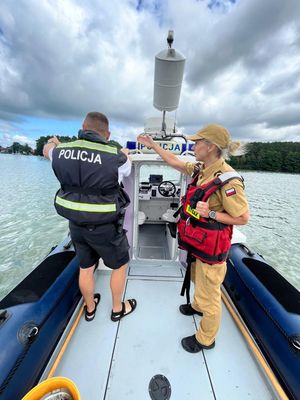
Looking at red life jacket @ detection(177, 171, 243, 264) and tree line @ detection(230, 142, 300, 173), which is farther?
tree line @ detection(230, 142, 300, 173)

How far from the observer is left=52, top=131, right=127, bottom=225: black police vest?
127 centimetres

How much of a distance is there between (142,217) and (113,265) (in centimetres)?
169

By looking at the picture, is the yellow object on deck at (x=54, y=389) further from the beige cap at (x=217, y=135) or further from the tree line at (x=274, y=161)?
the tree line at (x=274, y=161)

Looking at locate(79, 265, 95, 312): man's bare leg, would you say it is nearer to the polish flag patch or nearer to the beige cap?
the polish flag patch

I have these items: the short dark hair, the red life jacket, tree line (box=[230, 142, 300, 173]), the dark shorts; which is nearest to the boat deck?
the dark shorts

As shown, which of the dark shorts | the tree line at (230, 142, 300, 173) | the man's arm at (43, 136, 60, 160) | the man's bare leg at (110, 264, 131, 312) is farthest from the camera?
A: the tree line at (230, 142, 300, 173)

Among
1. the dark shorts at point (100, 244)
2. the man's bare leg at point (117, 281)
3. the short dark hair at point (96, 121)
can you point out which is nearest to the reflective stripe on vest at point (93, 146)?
the short dark hair at point (96, 121)

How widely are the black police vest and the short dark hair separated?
7cm

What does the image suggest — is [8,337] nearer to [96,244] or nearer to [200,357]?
[96,244]

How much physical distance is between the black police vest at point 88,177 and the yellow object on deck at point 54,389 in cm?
82

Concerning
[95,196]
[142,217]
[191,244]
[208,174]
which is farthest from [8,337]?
[142,217]

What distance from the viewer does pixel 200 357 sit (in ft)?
4.89

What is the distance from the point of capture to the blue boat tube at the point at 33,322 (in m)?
1.10

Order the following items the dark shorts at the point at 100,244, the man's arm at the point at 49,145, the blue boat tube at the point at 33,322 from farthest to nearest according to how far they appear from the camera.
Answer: the man's arm at the point at 49,145 < the dark shorts at the point at 100,244 < the blue boat tube at the point at 33,322
